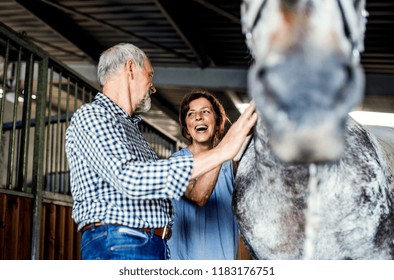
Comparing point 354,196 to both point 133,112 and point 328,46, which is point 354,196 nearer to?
point 328,46

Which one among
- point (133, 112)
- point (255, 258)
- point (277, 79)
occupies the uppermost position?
point (133, 112)

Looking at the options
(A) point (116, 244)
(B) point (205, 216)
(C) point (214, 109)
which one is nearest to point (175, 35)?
(C) point (214, 109)

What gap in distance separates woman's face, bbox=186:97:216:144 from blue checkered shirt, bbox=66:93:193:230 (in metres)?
0.47

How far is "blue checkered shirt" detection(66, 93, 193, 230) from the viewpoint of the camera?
4.07 feet

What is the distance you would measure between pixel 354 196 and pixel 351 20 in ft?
1.44

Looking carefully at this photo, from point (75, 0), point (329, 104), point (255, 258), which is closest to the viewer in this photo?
point (329, 104)

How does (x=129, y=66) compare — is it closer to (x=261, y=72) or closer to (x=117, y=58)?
(x=117, y=58)

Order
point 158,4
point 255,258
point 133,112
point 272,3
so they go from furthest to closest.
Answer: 1. point 158,4
2. point 133,112
3. point 255,258
4. point 272,3

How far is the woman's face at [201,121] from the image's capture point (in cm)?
196

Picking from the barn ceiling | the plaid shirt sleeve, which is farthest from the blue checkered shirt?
the barn ceiling

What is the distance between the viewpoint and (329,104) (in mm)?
715

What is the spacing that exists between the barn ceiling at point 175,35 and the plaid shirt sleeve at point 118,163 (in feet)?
8.27

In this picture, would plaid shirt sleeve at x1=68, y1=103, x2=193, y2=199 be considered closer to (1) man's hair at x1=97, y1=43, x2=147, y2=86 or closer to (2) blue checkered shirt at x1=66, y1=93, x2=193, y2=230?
(2) blue checkered shirt at x1=66, y1=93, x2=193, y2=230
